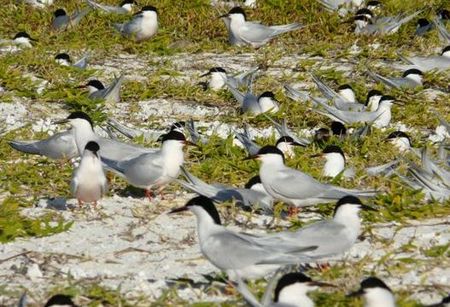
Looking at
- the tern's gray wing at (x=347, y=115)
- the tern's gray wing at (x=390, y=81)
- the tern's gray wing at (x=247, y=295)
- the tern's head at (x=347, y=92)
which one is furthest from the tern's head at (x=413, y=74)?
the tern's gray wing at (x=247, y=295)

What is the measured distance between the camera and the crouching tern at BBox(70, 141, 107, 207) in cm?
647

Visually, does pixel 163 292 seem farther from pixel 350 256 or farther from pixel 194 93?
pixel 194 93

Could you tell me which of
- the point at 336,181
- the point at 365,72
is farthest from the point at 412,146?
the point at 365,72

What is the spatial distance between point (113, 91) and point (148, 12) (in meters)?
2.44

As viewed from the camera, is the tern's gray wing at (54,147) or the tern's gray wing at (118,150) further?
the tern's gray wing at (54,147)

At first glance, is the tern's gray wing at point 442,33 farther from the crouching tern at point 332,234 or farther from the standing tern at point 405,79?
the crouching tern at point 332,234

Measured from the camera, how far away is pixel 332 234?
17.6ft

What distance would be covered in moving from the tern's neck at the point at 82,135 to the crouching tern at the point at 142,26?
11.4 feet

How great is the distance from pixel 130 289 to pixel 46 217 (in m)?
1.26

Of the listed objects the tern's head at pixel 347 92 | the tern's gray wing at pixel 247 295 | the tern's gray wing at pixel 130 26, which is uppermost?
the tern's gray wing at pixel 130 26

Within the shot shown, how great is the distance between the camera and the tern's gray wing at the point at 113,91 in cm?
909

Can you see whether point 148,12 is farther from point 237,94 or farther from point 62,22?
point 237,94

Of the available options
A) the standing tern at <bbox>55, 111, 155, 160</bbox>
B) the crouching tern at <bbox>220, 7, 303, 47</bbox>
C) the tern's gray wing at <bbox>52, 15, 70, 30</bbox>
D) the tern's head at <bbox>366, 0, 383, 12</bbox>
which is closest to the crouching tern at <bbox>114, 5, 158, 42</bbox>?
the tern's gray wing at <bbox>52, 15, 70, 30</bbox>

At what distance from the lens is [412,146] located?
8.11 m
